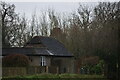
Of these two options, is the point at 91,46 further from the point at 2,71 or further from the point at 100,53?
the point at 2,71

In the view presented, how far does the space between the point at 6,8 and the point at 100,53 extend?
16.8 metres

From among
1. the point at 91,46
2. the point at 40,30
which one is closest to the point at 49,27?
the point at 40,30

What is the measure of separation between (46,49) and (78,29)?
518cm

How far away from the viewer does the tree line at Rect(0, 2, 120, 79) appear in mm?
26766

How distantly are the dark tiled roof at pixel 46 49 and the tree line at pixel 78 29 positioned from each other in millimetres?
1375

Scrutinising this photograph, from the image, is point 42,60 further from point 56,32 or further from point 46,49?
point 56,32

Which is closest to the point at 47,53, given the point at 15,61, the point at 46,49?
the point at 46,49

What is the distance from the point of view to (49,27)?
44.7m

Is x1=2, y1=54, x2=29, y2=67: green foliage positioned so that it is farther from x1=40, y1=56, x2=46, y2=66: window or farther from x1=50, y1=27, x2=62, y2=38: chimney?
x1=50, y1=27, x2=62, y2=38: chimney

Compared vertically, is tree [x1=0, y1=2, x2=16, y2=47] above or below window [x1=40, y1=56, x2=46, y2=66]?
above

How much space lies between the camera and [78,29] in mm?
37750

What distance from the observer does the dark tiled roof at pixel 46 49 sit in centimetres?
3298

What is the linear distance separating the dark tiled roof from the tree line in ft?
4.51

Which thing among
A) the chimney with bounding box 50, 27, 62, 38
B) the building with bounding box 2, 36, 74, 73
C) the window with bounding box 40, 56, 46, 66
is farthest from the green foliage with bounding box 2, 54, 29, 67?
the chimney with bounding box 50, 27, 62, 38
